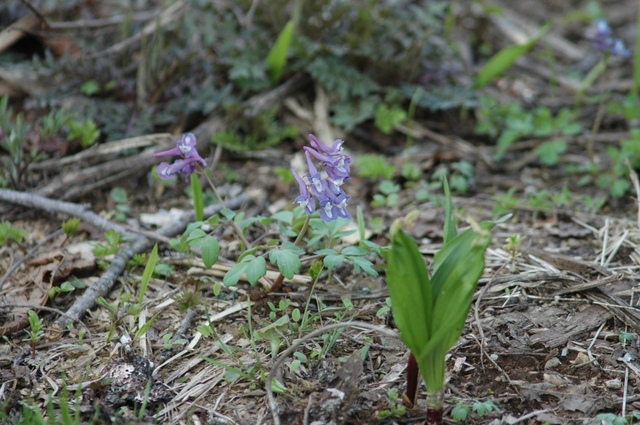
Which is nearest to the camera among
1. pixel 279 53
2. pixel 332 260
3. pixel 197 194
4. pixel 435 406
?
pixel 435 406

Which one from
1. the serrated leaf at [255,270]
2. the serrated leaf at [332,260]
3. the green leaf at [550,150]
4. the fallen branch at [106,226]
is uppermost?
the serrated leaf at [255,270]

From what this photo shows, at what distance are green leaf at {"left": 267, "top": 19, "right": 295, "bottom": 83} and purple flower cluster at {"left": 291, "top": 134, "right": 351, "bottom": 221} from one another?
1739 millimetres

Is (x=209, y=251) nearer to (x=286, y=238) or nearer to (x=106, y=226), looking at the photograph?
(x=286, y=238)

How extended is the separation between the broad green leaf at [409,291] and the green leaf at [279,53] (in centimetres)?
223

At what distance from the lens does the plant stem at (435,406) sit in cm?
166

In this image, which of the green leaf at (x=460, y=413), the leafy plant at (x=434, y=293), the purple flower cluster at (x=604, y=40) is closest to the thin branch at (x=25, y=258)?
the leafy plant at (x=434, y=293)

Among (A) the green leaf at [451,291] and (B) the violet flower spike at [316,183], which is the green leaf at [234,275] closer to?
(B) the violet flower spike at [316,183]

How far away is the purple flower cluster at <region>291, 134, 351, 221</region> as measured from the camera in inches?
74.2

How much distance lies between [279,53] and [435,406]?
2448 mm

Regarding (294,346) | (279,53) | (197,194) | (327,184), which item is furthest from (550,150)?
(294,346)

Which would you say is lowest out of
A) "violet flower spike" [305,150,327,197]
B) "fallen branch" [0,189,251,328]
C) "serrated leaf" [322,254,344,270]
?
"fallen branch" [0,189,251,328]

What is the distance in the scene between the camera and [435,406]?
1664mm

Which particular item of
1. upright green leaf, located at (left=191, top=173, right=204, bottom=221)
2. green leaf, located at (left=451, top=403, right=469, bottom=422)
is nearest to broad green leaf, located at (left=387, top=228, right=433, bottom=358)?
green leaf, located at (left=451, top=403, right=469, bottom=422)

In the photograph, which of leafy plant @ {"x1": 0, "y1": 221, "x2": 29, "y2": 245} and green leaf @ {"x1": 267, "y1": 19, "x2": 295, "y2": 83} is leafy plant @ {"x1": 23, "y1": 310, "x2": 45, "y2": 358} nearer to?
leafy plant @ {"x1": 0, "y1": 221, "x2": 29, "y2": 245}
